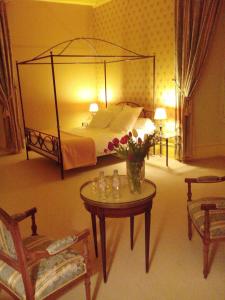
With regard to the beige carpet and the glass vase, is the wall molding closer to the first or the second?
the beige carpet

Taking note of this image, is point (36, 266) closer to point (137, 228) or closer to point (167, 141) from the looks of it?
point (137, 228)

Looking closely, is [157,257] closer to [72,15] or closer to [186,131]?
[186,131]

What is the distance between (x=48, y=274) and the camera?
183 cm

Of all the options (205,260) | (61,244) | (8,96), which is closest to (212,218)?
(205,260)

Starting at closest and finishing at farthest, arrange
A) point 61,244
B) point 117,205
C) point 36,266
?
point 61,244 → point 36,266 → point 117,205

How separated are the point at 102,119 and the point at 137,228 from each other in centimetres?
354

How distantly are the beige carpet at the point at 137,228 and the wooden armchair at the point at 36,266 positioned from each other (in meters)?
0.48

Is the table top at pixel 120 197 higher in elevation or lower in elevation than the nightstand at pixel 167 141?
higher

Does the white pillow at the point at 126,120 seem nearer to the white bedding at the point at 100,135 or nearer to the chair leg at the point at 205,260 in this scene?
the white bedding at the point at 100,135

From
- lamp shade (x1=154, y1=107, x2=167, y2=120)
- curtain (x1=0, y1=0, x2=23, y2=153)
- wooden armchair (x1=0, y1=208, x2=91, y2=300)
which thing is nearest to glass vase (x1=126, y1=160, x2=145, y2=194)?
wooden armchair (x1=0, y1=208, x2=91, y2=300)

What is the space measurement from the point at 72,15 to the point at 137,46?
2178 mm

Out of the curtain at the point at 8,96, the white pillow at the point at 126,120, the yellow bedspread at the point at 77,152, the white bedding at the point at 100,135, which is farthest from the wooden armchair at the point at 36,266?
the curtain at the point at 8,96

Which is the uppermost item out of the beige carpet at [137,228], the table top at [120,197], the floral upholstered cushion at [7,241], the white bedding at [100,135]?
the floral upholstered cushion at [7,241]

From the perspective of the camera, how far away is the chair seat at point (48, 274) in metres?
1.77
